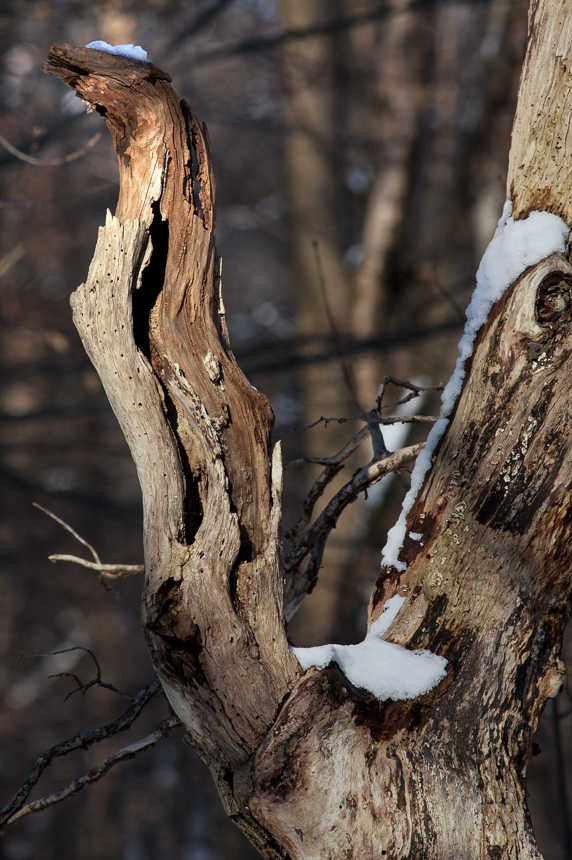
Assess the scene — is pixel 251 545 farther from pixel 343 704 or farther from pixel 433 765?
pixel 433 765

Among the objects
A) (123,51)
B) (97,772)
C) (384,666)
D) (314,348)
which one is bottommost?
(97,772)

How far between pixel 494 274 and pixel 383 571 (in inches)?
27.0

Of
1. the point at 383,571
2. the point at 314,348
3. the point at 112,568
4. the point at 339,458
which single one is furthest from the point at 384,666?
the point at 314,348

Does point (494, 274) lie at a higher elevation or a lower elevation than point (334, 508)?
higher

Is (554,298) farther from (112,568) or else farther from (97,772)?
(97,772)

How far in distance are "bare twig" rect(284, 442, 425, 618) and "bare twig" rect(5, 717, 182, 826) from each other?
413 mm

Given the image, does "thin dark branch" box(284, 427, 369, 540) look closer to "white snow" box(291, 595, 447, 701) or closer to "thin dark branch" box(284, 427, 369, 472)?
"thin dark branch" box(284, 427, 369, 472)

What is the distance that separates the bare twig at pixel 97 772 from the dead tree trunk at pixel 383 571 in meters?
0.29

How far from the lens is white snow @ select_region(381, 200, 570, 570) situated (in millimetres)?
1194

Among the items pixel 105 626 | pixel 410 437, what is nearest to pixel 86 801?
pixel 105 626

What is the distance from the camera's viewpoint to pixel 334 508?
1.53 metres

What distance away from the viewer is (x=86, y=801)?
782 centimetres

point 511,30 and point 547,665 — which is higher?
point 511,30

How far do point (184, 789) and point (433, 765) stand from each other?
27.2 feet
